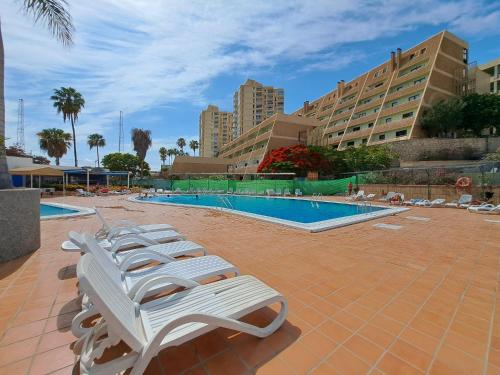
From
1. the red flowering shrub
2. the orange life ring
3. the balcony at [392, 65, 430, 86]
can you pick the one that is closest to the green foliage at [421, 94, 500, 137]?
the balcony at [392, 65, 430, 86]

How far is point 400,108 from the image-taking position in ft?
113

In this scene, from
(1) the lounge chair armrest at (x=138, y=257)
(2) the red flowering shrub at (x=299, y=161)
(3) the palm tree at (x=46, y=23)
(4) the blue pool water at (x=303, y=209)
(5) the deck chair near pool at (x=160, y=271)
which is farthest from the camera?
(2) the red flowering shrub at (x=299, y=161)

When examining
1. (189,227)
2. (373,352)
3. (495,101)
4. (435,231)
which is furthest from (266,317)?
(495,101)

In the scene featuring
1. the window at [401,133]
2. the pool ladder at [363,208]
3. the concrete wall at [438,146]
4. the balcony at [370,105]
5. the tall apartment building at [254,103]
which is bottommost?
the pool ladder at [363,208]

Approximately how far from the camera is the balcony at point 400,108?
3288 cm

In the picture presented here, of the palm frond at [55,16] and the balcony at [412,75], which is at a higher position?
the balcony at [412,75]

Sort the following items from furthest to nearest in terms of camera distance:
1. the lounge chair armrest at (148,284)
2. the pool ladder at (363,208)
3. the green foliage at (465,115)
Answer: the green foliage at (465,115) → the pool ladder at (363,208) → the lounge chair armrest at (148,284)

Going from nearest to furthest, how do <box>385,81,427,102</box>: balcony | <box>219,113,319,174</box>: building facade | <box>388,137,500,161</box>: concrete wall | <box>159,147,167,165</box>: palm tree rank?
<box>388,137,500,161</box>: concrete wall
<box>385,81,427,102</box>: balcony
<box>219,113,319,174</box>: building facade
<box>159,147,167,165</box>: palm tree

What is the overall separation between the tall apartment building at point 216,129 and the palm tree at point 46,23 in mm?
86601

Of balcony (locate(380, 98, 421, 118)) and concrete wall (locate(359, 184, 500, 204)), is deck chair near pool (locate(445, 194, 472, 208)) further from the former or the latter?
balcony (locate(380, 98, 421, 118))

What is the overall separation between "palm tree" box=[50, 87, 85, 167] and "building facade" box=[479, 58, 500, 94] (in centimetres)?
6457

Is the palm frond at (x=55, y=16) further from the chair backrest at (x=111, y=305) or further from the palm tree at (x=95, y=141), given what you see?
the palm tree at (x=95, y=141)

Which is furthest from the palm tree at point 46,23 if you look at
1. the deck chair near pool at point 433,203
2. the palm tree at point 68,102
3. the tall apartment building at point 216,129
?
the tall apartment building at point 216,129

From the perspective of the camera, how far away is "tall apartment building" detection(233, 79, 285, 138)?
75.2m
